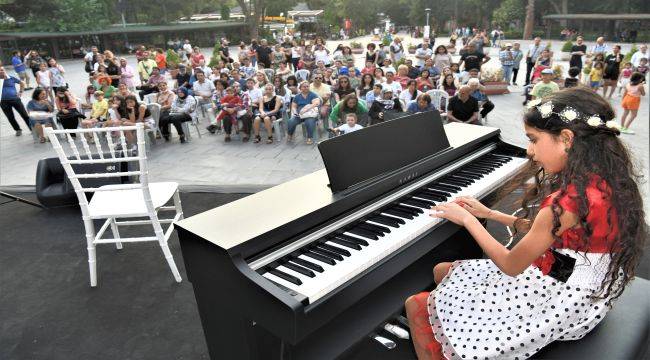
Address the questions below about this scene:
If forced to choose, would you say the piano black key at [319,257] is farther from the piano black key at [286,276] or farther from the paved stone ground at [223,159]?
the paved stone ground at [223,159]

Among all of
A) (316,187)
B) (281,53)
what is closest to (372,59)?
(281,53)

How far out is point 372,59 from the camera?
14.1 meters

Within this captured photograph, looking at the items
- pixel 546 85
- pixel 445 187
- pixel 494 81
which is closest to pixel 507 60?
pixel 494 81

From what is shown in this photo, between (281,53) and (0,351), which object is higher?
(281,53)

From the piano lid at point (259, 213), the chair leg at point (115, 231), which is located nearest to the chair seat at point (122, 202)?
the chair leg at point (115, 231)

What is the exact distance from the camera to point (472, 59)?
11711mm

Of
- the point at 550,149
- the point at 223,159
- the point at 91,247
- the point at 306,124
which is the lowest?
the point at 223,159

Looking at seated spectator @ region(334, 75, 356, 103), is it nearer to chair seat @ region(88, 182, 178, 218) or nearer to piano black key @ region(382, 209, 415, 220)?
chair seat @ region(88, 182, 178, 218)

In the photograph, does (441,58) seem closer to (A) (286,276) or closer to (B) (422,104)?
(B) (422,104)

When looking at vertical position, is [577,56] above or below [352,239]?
above

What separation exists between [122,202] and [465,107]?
6.19 meters

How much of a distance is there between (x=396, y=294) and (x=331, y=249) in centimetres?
64

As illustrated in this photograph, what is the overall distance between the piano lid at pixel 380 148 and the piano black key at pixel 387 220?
0.21 m

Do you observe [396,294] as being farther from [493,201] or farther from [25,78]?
[25,78]
